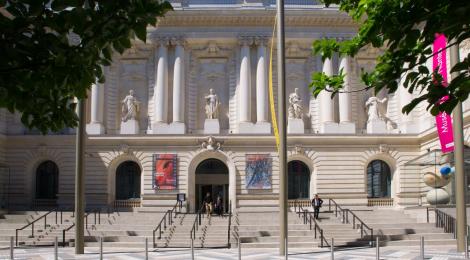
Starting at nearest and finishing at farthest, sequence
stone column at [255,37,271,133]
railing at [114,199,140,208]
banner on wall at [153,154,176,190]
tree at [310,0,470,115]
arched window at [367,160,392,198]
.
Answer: tree at [310,0,470,115] < banner on wall at [153,154,176,190] < railing at [114,199,140,208] < stone column at [255,37,271,133] < arched window at [367,160,392,198]

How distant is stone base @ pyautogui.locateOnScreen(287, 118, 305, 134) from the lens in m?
44.1

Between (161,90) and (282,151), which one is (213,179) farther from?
(282,151)

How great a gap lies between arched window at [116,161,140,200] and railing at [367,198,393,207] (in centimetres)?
1537

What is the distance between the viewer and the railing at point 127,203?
1709 inches

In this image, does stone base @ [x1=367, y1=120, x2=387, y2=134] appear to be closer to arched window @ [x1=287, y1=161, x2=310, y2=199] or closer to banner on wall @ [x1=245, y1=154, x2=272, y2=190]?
arched window @ [x1=287, y1=161, x2=310, y2=199]

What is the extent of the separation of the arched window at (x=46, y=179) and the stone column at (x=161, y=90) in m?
7.14

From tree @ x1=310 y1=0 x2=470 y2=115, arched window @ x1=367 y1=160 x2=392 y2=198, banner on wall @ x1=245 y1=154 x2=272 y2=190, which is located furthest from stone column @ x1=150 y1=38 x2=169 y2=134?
tree @ x1=310 y1=0 x2=470 y2=115

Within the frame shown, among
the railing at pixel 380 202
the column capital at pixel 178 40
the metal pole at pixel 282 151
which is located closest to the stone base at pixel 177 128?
the column capital at pixel 178 40

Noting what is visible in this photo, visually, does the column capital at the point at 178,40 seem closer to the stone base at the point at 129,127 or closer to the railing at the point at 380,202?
the stone base at the point at 129,127

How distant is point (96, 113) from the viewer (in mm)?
43781

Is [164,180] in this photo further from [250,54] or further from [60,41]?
[60,41]

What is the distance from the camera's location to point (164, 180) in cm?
4306

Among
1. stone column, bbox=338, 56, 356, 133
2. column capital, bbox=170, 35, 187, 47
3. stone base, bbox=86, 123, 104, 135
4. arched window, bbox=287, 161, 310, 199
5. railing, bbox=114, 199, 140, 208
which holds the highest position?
column capital, bbox=170, 35, 187, 47

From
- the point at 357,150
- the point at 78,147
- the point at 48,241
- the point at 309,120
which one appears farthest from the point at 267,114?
the point at 78,147
